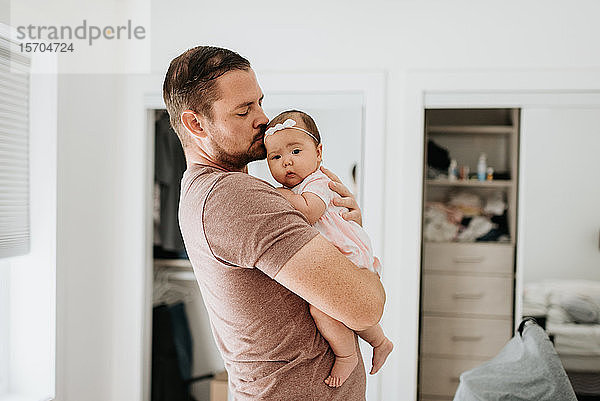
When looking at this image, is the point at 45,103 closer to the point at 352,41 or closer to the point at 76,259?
the point at 76,259

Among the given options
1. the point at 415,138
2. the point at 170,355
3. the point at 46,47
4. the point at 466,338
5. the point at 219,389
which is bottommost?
the point at 219,389

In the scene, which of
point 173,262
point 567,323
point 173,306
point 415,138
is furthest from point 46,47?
point 567,323

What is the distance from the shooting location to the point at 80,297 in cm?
253

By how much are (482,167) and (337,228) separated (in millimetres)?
1577

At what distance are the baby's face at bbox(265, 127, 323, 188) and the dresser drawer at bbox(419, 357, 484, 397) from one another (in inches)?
66.7

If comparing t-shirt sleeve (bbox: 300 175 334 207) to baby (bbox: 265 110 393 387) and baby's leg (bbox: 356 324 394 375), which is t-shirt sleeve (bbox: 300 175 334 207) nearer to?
baby (bbox: 265 110 393 387)

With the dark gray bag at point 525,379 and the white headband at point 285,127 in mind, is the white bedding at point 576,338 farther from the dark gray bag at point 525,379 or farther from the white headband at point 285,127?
the white headband at point 285,127

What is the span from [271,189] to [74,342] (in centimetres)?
181

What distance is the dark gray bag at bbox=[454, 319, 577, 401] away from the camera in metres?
1.87

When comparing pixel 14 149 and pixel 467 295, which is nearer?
pixel 14 149

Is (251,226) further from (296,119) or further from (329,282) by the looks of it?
(296,119)

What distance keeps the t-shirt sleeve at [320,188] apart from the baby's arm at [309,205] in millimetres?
12

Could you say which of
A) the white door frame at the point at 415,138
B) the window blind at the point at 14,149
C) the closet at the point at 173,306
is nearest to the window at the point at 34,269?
the window blind at the point at 14,149

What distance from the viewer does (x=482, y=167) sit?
2588 mm
